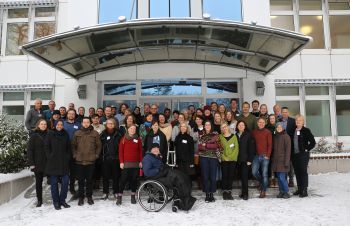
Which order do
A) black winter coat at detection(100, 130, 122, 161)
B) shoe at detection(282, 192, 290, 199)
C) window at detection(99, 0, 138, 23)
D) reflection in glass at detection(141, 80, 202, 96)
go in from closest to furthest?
black winter coat at detection(100, 130, 122, 161) < shoe at detection(282, 192, 290, 199) < window at detection(99, 0, 138, 23) < reflection in glass at detection(141, 80, 202, 96)

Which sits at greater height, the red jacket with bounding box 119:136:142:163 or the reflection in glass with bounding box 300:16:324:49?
the reflection in glass with bounding box 300:16:324:49

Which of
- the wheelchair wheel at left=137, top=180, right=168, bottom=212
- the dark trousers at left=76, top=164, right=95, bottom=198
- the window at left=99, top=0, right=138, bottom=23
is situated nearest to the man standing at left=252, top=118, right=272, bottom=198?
the wheelchair wheel at left=137, top=180, right=168, bottom=212

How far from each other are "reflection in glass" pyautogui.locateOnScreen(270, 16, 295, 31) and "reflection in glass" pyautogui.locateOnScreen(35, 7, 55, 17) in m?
8.66

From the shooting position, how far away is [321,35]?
520 inches

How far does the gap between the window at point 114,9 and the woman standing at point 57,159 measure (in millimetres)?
6504

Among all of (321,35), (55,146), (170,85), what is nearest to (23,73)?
(170,85)

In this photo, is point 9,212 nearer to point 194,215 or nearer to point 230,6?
point 194,215

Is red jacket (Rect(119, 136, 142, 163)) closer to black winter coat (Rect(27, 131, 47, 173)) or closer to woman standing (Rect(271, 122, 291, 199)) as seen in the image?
black winter coat (Rect(27, 131, 47, 173))

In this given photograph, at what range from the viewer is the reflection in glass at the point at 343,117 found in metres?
12.8

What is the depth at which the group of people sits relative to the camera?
6723mm

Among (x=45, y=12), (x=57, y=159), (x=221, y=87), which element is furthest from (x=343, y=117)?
(x=45, y=12)

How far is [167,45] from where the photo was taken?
10.4 metres

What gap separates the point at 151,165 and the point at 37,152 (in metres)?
2.31

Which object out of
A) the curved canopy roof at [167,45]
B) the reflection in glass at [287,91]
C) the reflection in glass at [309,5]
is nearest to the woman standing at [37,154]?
the curved canopy roof at [167,45]
